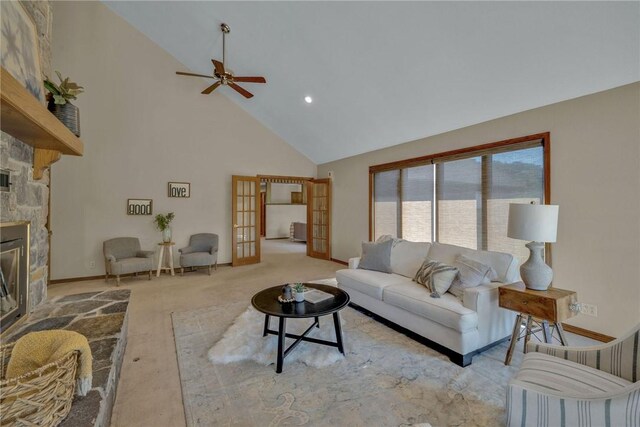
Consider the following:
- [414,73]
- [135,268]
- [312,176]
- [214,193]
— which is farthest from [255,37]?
[135,268]

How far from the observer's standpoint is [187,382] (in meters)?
2.06

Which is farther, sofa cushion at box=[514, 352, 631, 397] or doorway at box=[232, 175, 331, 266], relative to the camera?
doorway at box=[232, 175, 331, 266]

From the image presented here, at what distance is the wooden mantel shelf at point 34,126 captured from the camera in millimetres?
1351

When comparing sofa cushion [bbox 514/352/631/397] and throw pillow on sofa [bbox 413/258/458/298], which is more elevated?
throw pillow on sofa [bbox 413/258/458/298]

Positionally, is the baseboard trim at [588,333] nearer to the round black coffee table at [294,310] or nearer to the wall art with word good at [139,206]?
the round black coffee table at [294,310]

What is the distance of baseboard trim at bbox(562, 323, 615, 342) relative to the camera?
2682 millimetres

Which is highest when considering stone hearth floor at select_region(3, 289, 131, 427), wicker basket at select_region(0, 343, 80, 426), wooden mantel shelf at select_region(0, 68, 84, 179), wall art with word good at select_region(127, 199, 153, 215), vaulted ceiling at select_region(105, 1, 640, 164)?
vaulted ceiling at select_region(105, 1, 640, 164)

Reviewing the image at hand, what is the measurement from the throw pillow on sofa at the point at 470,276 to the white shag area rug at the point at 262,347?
48.8 inches

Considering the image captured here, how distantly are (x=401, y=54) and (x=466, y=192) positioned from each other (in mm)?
2046

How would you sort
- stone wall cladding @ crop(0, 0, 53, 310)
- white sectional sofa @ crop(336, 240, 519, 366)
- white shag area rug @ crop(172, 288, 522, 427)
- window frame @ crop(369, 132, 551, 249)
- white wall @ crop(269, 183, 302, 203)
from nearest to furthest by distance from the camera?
white shag area rug @ crop(172, 288, 522, 427), stone wall cladding @ crop(0, 0, 53, 310), white sectional sofa @ crop(336, 240, 519, 366), window frame @ crop(369, 132, 551, 249), white wall @ crop(269, 183, 302, 203)

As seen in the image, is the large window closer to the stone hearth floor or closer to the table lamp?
the table lamp

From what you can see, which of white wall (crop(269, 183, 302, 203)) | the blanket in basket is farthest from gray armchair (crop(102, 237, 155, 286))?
white wall (crop(269, 183, 302, 203))

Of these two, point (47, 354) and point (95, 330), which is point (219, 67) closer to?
point (95, 330)

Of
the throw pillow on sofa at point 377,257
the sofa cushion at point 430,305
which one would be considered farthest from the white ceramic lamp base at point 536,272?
the throw pillow on sofa at point 377,257
